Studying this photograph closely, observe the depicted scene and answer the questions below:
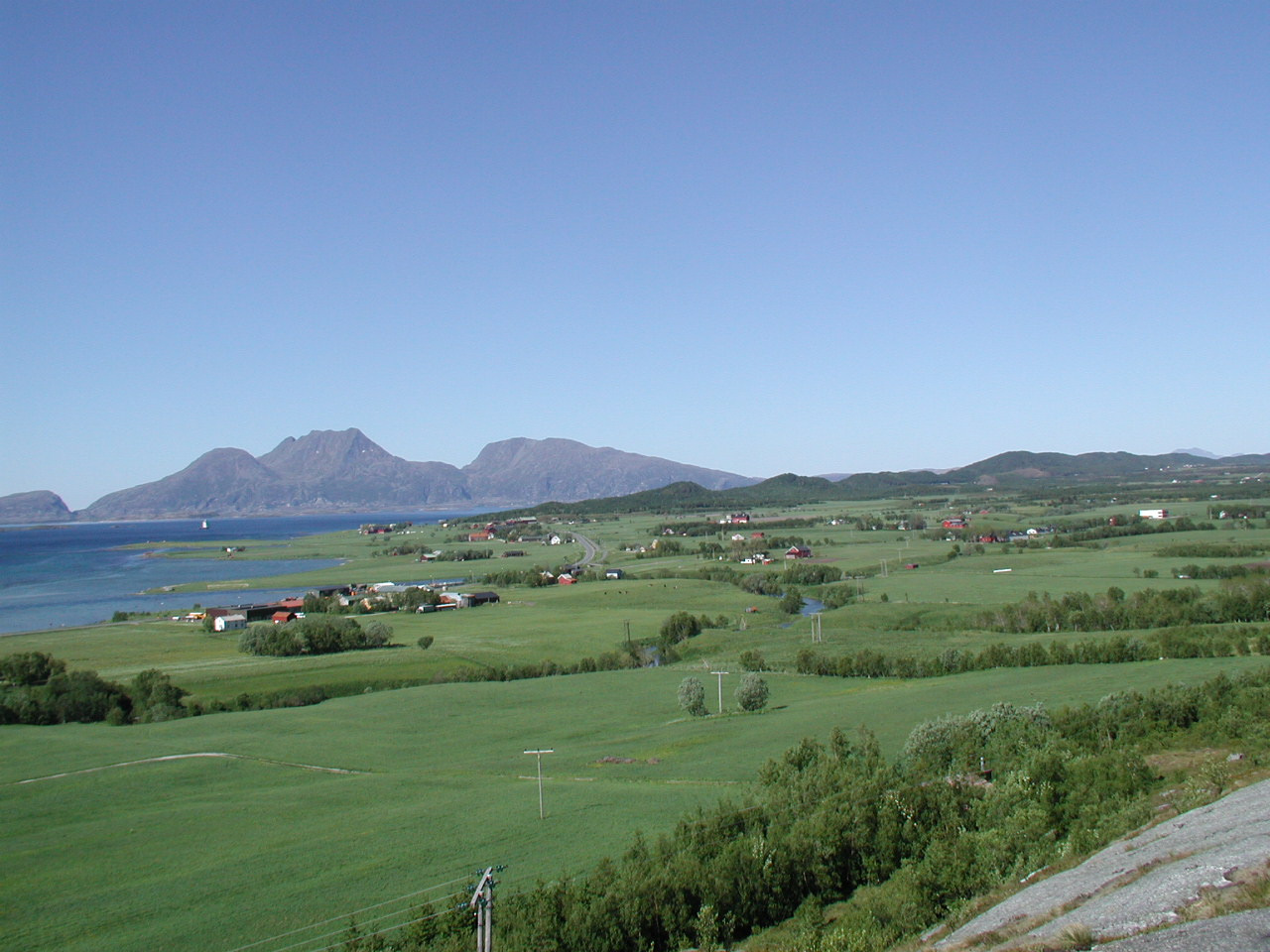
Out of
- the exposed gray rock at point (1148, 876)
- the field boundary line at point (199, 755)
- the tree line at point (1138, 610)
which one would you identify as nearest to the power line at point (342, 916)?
the exposed gray rock at point (1148, 876)

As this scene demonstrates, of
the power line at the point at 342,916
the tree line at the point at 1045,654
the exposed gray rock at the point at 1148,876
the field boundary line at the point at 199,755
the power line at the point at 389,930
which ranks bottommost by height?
the tree line at the point at 1045,654

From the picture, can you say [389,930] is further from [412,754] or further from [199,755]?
[199,755]

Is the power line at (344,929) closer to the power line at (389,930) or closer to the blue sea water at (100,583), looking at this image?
the power line at (389,930)

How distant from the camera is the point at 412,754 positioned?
114 feet

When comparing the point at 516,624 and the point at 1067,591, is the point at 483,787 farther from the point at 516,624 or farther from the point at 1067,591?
the point at 1067,591

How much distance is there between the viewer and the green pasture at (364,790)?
19203 millimetres

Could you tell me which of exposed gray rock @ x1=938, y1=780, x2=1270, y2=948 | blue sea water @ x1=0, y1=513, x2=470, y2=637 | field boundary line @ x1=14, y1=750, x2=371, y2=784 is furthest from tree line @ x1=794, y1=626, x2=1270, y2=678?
blue sea water @ x1=0, y1=513, x2=470, y2=637

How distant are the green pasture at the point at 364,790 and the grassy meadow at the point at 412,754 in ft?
0.33

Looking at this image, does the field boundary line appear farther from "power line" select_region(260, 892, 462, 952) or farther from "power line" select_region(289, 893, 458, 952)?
"power line" select_region(289, 893, 458, 952)

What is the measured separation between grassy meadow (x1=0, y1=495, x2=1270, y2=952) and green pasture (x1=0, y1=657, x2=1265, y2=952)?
0.10 m

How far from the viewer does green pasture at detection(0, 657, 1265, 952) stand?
19.2 metres

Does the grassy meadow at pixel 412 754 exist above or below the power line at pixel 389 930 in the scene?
below

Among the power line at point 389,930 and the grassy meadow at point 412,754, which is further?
the grassy meadow at point 412,754

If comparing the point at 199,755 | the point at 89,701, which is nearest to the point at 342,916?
the point at 199,755
